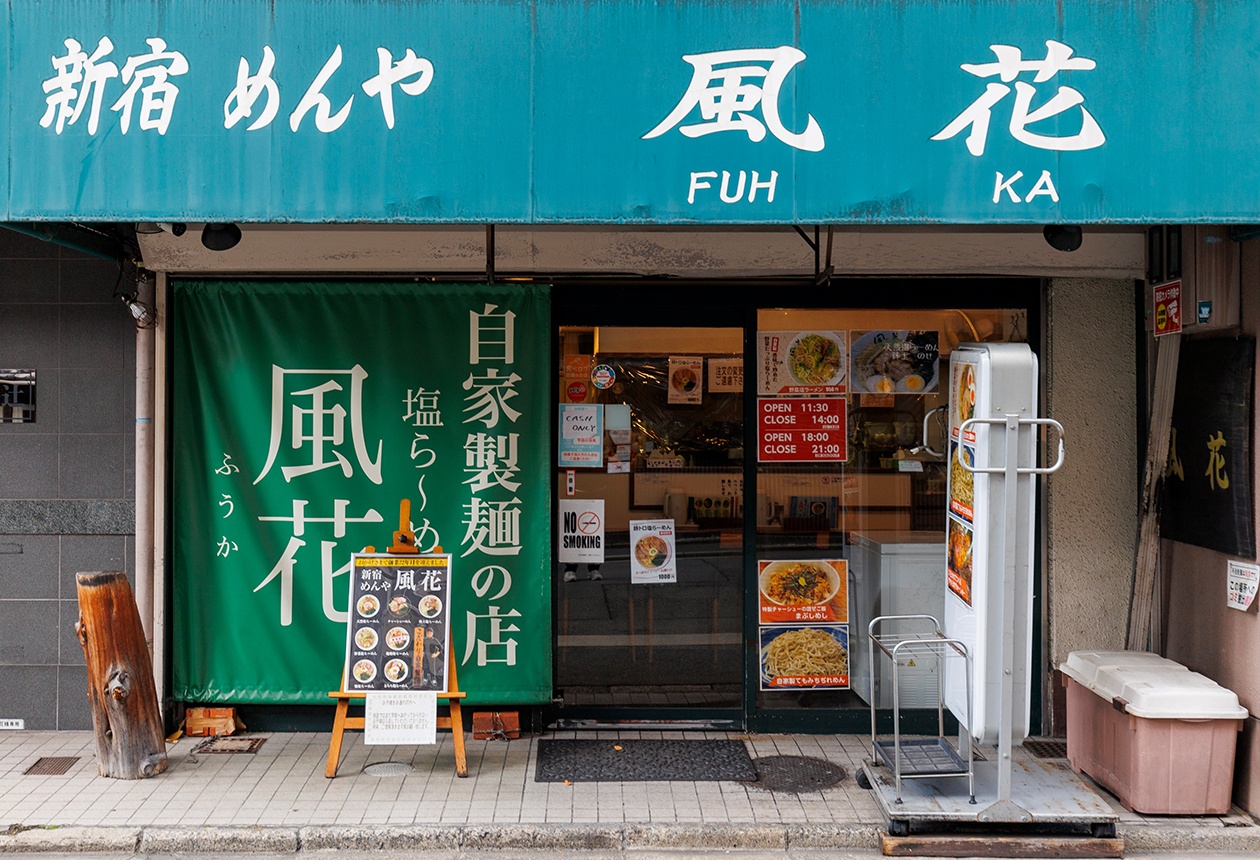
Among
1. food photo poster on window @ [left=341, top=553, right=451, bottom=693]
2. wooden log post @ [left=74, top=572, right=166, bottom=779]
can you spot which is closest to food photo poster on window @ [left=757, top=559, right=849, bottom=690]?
food photo poster on window @ [left=341, top=553, right=451, bottom=693]

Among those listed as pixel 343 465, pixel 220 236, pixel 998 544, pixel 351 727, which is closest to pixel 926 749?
pixel 998 544

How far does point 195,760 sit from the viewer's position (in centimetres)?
658

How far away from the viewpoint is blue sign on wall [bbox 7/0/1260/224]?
5.21 metres

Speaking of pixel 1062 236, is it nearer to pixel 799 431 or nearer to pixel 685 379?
pixel 799 431

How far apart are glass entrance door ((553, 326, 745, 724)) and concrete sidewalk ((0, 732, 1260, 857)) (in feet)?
3.59

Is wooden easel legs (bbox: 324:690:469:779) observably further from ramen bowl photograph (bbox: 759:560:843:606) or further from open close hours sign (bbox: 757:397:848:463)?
open close hours sign (bbox: 757:397:848:463)

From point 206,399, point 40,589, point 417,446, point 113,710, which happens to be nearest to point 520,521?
point 417,446

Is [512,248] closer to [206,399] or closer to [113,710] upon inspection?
[206,399]

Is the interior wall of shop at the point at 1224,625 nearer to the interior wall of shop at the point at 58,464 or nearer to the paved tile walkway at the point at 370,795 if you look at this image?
the paved tile walkway at the point at 370,795

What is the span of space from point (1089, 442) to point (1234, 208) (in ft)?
7.23

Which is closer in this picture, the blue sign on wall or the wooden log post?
the blue sign on wall

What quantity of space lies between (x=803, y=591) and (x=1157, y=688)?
237 centimetres

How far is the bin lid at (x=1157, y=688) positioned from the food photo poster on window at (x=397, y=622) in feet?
12.9

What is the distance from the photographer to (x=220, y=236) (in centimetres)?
646
